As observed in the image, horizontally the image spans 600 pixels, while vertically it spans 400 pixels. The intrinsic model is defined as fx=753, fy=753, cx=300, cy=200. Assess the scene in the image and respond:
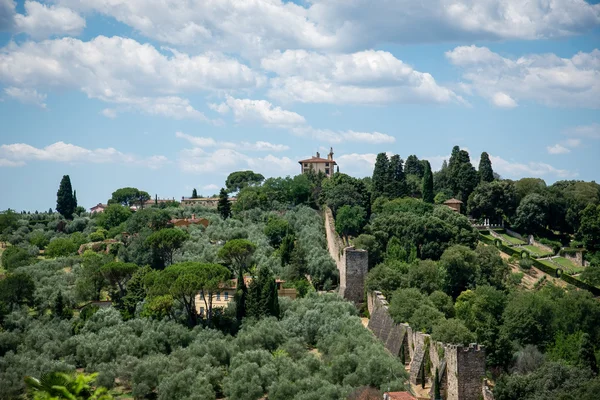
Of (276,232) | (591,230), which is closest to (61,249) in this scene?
(276,232)

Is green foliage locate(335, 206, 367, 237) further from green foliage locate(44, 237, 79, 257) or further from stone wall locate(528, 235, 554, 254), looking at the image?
green foliage locate(44, 237, 79, 257)

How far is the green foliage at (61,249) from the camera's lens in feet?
181

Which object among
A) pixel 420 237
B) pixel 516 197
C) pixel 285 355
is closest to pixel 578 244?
pixel 516 197

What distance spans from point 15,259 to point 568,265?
1482 inches

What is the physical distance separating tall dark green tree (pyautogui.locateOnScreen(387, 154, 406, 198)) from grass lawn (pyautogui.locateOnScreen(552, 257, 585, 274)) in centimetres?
1398

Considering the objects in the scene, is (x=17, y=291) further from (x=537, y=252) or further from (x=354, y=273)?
(x=537, y=252)

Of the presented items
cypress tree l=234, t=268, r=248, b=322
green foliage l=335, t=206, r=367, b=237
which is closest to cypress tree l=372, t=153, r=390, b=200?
green foliage l=335, t=206, r=367, b=237

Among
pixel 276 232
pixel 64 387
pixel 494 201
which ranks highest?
pixel 494 201

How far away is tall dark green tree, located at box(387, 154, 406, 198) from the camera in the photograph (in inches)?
2418

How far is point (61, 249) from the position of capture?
55312mm

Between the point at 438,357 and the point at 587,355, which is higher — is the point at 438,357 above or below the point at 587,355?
above

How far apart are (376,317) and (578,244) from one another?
25.6 m

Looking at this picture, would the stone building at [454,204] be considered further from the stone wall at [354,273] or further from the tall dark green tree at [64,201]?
the tall dark green tree at [64,201]

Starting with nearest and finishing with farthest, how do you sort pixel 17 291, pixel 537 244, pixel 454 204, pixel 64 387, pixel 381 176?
pixel 64 387 → pixel 17 291 → pixel 537 244 → pixel 454 204 → pixel 381 176
